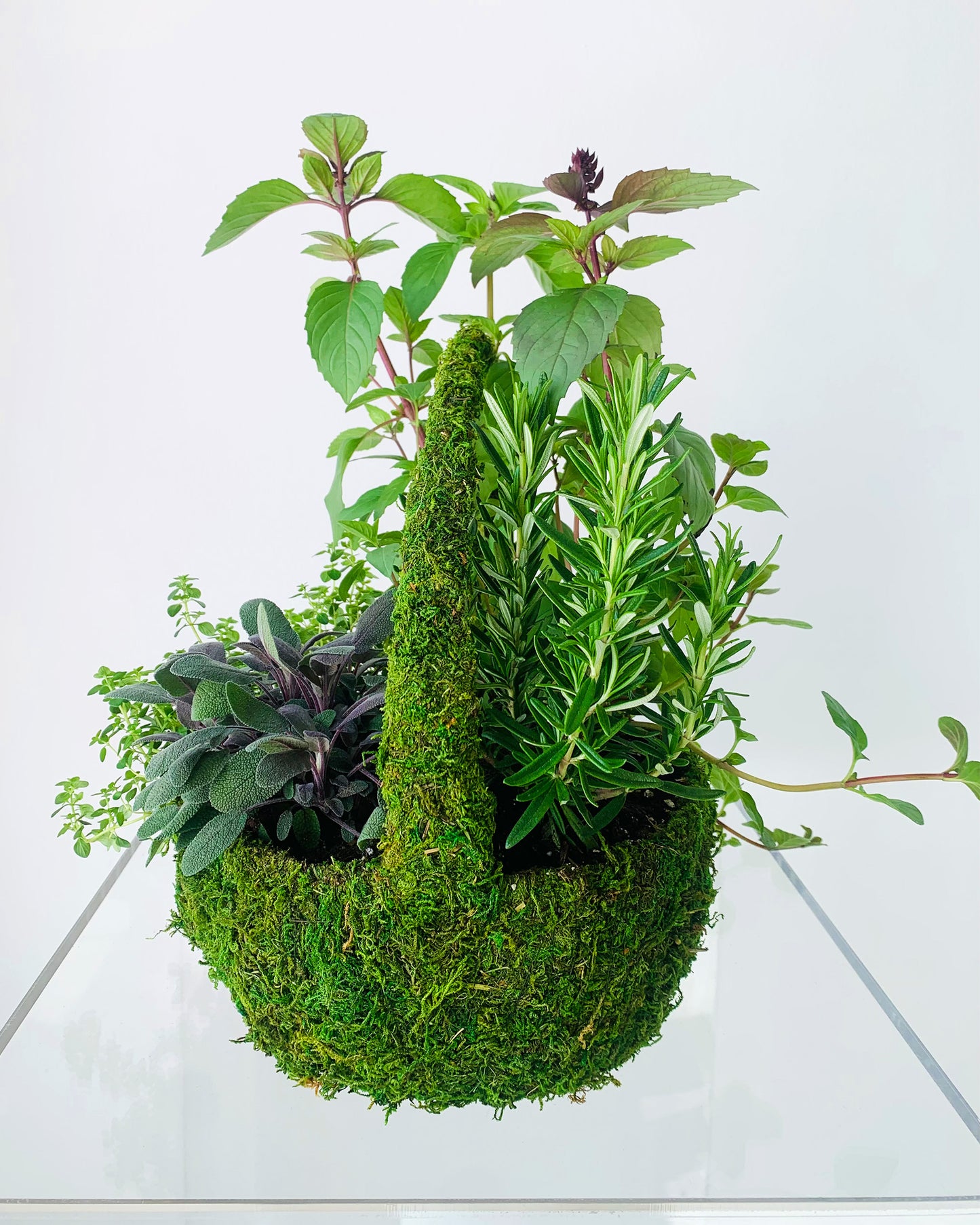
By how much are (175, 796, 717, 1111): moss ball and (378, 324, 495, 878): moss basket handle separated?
2 centimetres

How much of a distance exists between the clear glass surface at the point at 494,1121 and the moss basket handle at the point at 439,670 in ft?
Answer: 1.16

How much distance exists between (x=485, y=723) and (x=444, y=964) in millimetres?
182

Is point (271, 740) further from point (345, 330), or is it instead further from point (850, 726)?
point (850, 726)

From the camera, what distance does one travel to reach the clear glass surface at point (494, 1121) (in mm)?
886

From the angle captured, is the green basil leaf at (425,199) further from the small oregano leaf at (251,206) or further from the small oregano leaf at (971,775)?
the small oregano leaf at (971,775)

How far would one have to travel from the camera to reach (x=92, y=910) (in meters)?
1.27

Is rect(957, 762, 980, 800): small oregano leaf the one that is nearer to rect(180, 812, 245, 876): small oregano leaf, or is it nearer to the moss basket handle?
Answer: the moss basket handle

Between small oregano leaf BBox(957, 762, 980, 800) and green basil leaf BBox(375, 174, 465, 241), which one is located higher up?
green basil leaf BBox(375, 174, 465, 241)

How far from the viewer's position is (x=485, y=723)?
818mm

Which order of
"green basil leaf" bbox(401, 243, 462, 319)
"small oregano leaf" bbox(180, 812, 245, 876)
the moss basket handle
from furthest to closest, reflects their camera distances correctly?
"green basil leaf" bbox(401, 243, 462, 319) < "small oregano leaf" bbox(180, 812, 245, 876) < the moss basket handle

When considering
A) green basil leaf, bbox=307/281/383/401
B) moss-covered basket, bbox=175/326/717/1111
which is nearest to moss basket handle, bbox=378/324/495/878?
moss-covered basket, bbox=175/326/717/1111

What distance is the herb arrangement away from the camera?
28.0 inches

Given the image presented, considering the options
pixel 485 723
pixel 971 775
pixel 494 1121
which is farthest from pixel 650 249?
pixel 494 1121

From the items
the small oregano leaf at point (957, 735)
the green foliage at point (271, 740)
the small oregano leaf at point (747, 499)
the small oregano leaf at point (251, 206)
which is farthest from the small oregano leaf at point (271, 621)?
the small oregano leaf at point (957, 735)
